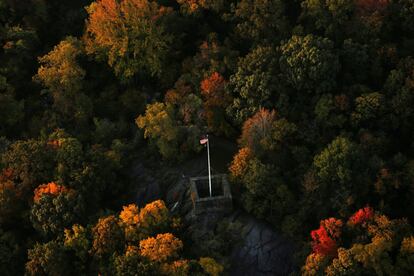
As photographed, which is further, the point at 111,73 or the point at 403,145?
the point at 111,73

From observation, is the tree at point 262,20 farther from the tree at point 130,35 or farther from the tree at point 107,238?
the tree at point 107,238

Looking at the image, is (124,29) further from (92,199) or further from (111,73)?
(92,199)

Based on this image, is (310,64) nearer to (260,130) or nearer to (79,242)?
(260,130)

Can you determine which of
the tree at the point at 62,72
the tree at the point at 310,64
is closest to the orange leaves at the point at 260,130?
the tree at the point at 310,64

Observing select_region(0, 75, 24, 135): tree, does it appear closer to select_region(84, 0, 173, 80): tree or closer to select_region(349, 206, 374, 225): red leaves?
select_region(84, 0, 173, 80): tree

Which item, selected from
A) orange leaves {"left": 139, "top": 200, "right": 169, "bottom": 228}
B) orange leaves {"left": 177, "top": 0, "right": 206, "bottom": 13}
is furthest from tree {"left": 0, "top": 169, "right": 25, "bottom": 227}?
orange leaves {"left": 177, "top": 0, "right": 206, "bottom": 13}

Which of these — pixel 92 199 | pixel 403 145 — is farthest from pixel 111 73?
pixel 403 145
